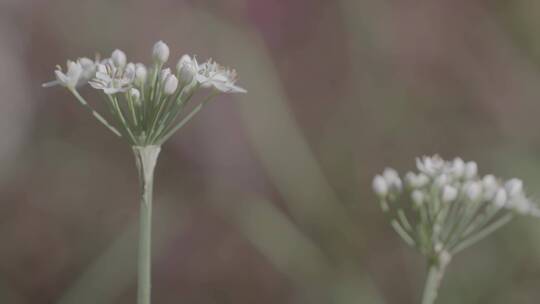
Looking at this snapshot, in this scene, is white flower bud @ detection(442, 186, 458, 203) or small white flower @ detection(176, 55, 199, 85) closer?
small white flower @ detection(176, 55, 199, 85)

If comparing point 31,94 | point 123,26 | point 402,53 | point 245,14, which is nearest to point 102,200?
point 31,94

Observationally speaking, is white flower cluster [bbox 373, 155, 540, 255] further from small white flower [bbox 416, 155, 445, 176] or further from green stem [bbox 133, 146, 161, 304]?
green stem [bbox 133, 146, 161, 304]

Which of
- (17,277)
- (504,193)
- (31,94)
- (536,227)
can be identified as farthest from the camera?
(31,94)

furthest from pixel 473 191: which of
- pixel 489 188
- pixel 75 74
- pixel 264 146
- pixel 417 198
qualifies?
pixel 264 146

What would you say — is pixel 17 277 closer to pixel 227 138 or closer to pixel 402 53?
pixel 227 138


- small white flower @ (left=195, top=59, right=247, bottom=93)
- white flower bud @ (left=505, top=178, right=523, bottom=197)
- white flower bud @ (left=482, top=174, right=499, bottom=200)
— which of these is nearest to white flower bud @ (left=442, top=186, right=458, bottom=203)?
white flower bud @ (left=482, top=174, right=499, bottom=200)

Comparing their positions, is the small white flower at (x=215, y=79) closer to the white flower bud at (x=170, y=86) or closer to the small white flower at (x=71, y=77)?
the white flower bud at (x=170, y=86)
